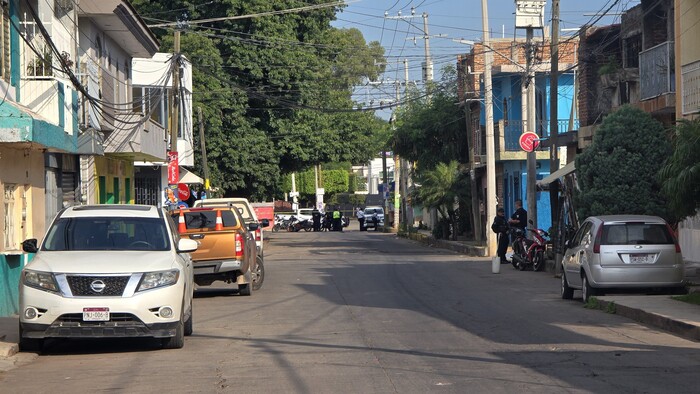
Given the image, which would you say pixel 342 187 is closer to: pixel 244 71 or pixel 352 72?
pixel 352 72

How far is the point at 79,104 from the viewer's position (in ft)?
79.4

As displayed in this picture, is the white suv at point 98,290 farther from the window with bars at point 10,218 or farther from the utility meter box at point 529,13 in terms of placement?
the utility meter box at point 529,13

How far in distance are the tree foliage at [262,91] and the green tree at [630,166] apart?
90.4ft

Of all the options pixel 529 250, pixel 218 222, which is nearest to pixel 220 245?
pixel 218 222

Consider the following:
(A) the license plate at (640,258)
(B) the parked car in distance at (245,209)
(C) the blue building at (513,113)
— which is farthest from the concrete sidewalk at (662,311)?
(C) the blue building at (513,113)

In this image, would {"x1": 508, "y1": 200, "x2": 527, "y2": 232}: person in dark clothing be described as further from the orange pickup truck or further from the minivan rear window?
the minivan rear window

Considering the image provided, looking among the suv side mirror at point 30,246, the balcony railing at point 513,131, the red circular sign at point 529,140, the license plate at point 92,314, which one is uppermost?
the balcony railing at point 513,131

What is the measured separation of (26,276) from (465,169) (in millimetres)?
37328

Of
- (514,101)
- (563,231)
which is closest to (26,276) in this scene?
(563,231)

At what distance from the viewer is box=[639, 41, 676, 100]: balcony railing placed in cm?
2631

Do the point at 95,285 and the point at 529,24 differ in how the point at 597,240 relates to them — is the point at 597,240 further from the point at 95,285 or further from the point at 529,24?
the point at 529,24

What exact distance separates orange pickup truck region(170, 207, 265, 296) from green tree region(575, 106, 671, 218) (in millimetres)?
8202

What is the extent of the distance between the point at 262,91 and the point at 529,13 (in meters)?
21.3

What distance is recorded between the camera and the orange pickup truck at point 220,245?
71.6 feet
